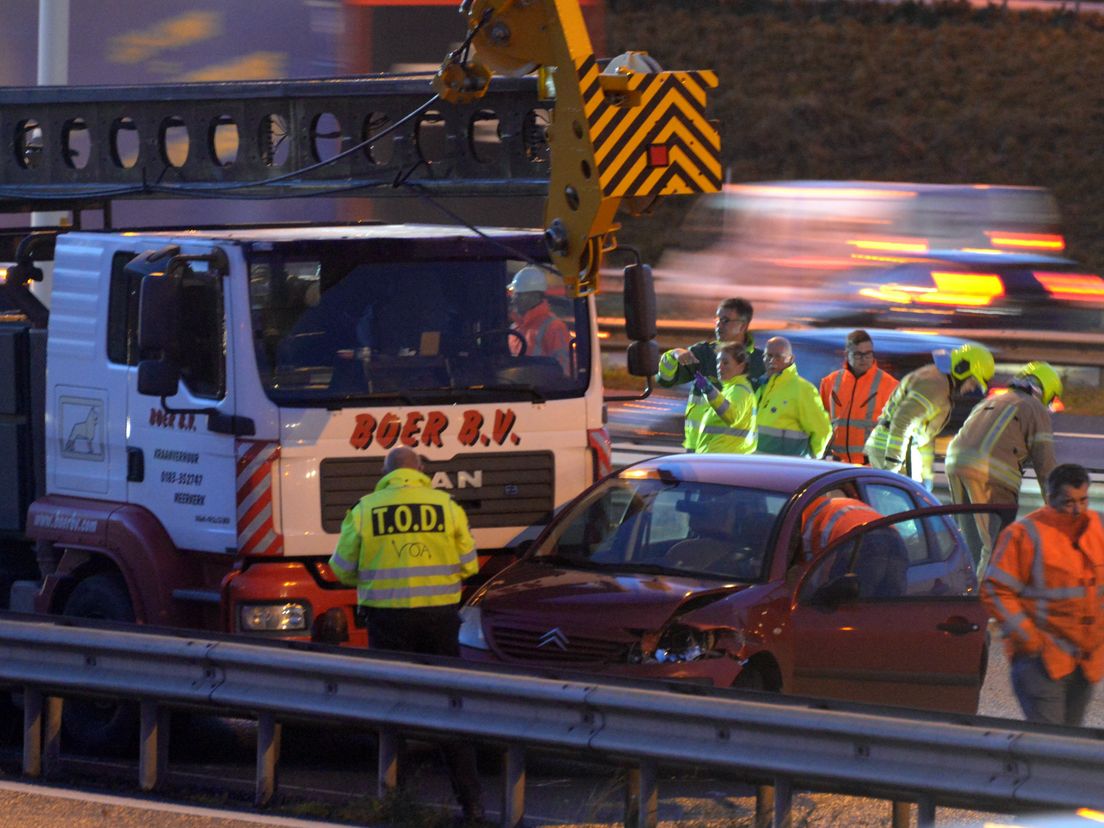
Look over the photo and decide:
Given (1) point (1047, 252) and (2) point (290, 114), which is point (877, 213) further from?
(2) point (290, 114)

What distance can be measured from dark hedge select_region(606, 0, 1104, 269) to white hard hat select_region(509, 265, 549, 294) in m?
35.5

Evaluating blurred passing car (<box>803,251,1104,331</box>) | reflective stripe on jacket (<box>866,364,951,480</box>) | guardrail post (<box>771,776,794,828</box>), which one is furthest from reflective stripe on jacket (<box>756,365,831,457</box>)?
blurred passing car (<box>803,251,1104,331</box>)

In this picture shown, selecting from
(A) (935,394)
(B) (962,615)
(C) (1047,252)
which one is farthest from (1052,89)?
(B) (962,615)

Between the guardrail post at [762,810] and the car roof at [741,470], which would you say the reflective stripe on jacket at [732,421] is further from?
the guardrail post at [762,810]

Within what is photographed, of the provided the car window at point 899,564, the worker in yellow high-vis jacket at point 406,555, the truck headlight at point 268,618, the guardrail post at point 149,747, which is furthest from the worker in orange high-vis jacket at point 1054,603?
the guardrail post at point 149,747

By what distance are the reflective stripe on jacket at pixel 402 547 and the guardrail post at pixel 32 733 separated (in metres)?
1.45

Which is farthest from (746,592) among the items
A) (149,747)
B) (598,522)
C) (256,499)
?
(149,747)

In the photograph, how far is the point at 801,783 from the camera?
23.8 ft

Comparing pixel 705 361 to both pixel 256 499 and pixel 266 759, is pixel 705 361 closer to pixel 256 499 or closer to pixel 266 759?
pixel 256 499

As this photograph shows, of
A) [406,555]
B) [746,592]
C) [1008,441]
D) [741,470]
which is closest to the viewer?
[406,555]

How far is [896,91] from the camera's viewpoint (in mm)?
52438

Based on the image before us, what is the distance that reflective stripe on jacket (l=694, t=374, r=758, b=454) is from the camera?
40.3ft

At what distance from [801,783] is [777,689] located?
1.65 meters

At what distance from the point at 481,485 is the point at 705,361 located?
3416 millimetres
